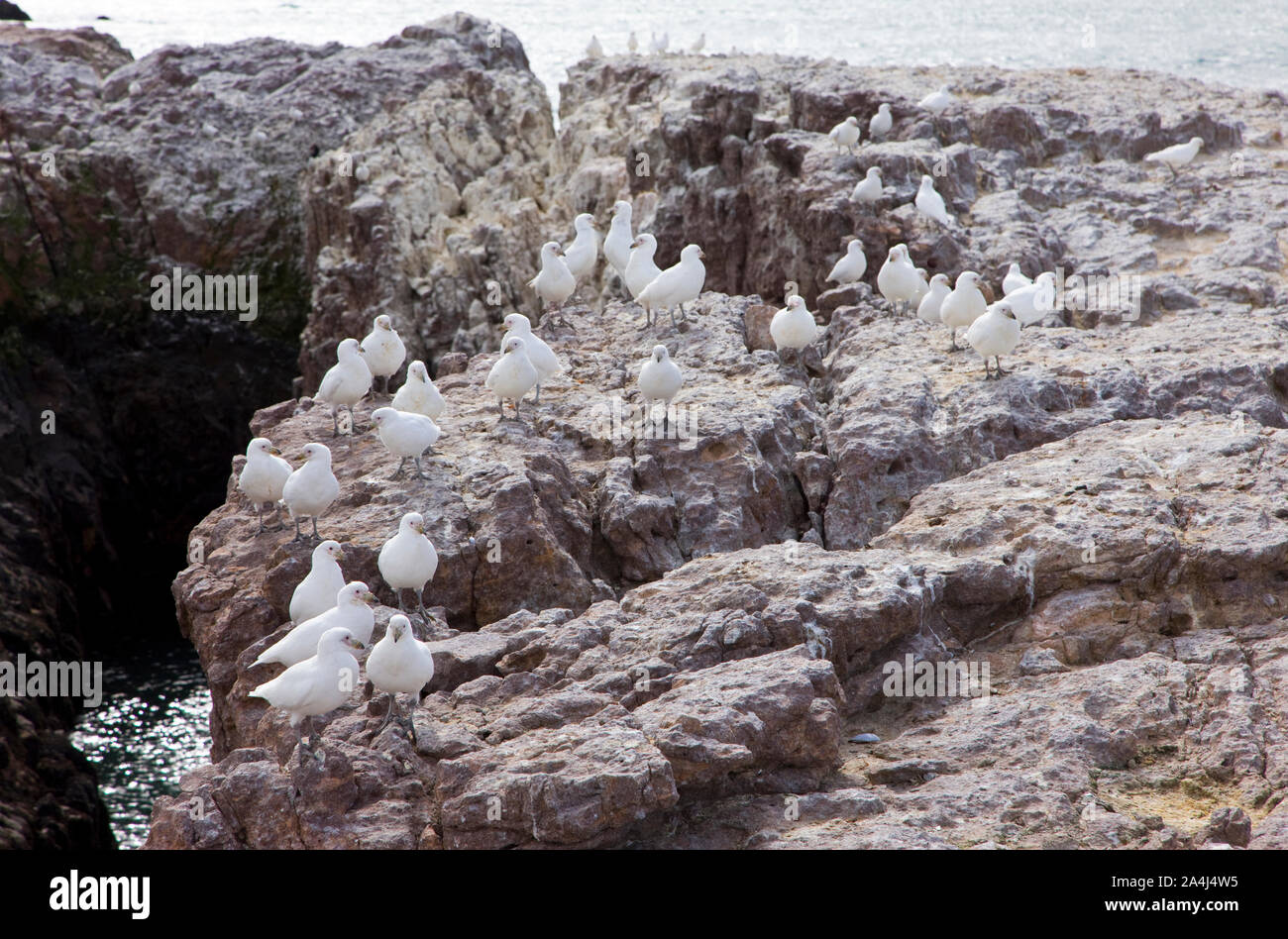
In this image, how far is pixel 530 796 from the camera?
8.73 m

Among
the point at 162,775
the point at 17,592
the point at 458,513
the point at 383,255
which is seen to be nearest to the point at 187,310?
the point at 383,255

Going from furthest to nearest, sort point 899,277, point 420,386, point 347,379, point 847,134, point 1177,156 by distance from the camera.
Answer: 1. point 1177,156
2. point 847,134
3. point 899,277
4. point 347,379
5. point 420,386

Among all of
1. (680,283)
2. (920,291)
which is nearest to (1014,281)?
(920,291)

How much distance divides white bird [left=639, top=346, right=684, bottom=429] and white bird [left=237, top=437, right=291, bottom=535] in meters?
4.84

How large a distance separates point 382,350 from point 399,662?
356 inches

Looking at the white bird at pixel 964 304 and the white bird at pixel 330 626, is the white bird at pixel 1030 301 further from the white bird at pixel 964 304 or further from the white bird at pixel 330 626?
the white bird at pixel 330 626

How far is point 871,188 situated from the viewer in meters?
24.5

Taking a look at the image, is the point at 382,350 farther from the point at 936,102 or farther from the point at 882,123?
the point at 936,102

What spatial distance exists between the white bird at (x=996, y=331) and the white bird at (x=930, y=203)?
7.28 meters

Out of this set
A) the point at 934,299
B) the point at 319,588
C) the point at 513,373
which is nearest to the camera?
the point at 319,588

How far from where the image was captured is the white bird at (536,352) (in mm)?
17297

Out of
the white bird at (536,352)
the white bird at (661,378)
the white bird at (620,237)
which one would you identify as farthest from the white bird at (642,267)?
the white bird at (661,378)

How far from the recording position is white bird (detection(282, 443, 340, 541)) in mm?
13625

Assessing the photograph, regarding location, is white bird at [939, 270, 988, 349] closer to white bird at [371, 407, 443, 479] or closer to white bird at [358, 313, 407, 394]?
white bird at [371, 407, 443, 479]
